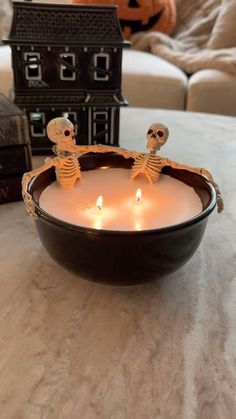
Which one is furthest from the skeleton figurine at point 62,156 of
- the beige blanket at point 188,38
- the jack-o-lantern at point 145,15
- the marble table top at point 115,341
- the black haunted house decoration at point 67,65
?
the jack-o-lantern at point 145,15

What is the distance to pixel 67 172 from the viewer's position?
0.56 m

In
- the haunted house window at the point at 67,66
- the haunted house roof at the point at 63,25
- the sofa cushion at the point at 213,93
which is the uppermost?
the haunted house roof at the point at 63,25

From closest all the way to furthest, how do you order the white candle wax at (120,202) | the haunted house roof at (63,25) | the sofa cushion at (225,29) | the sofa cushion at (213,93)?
the white candle wax at (120,202), the haunted house roof at (63,25), the sofa cushion at (213,93), the sofa cushion at (225,29)

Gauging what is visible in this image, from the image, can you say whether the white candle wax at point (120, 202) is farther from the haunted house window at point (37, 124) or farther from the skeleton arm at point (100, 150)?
the haunted house window at point (37, 124)

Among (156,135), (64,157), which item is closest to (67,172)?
(64,157)

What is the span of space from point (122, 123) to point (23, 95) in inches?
12.3

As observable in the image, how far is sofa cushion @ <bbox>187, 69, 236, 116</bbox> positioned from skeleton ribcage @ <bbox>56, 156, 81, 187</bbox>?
4.97ft

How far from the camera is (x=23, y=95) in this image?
901 millimetres

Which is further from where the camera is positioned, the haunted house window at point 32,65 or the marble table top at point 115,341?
the haunted house window at point 32,65

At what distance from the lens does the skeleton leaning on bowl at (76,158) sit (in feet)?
1.85

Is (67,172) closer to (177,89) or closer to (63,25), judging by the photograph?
(63,25)

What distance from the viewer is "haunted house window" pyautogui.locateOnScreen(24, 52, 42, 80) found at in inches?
34.9

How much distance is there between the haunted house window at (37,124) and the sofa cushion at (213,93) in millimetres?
1181

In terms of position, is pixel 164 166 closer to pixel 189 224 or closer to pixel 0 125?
pixel 189 224
